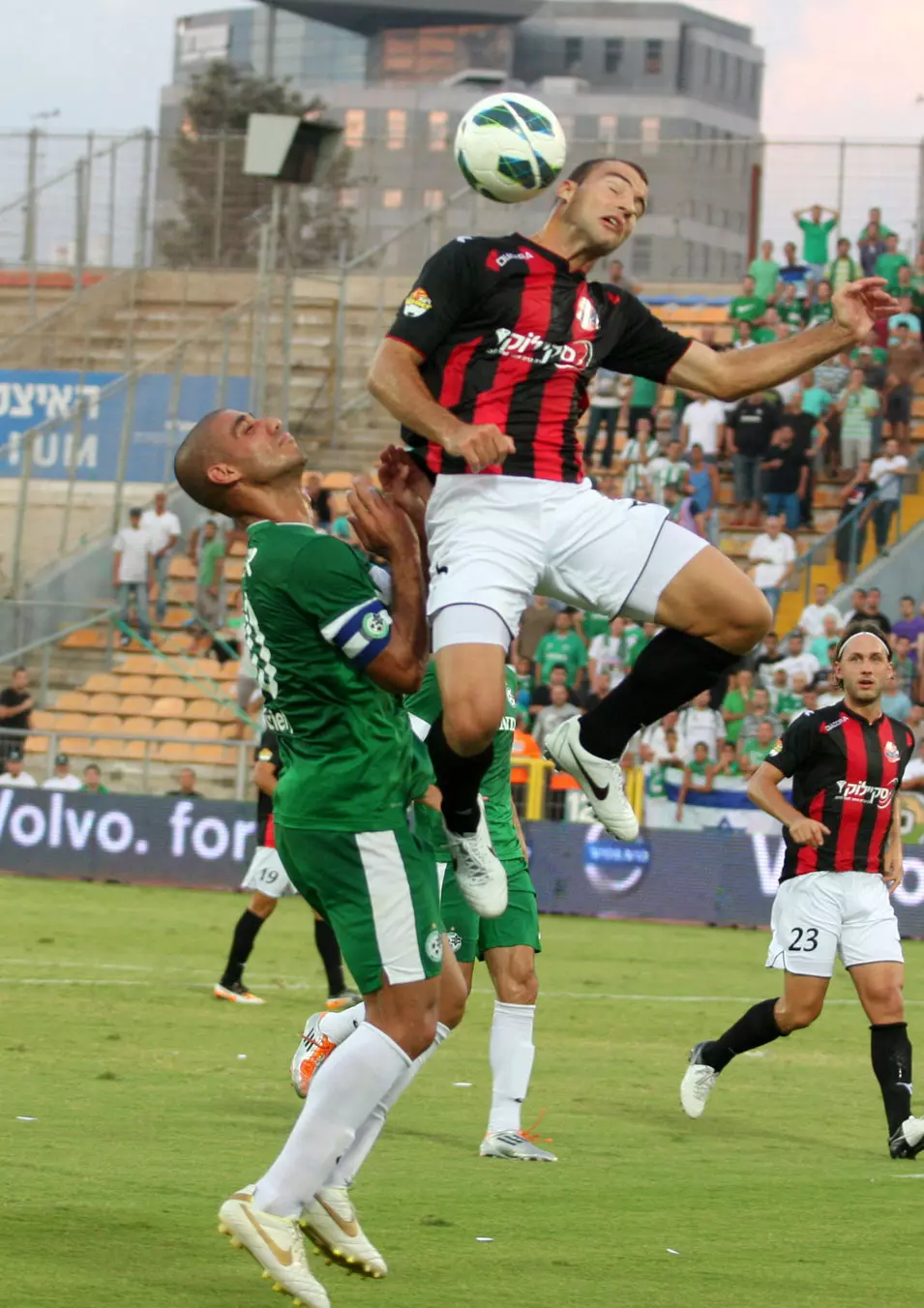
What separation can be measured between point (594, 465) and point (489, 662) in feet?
62.1

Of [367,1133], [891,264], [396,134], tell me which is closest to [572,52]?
[396,134]

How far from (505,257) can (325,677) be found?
4.69ft

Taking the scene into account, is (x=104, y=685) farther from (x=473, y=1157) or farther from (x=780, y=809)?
(x=473, y=1157)

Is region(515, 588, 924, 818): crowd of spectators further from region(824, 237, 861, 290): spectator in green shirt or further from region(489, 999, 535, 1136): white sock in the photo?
region(489, 999, 535, 1136): white sock

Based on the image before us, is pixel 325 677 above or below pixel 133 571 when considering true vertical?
above

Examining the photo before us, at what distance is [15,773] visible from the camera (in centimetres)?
2133

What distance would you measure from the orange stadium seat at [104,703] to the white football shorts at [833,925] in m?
16.1

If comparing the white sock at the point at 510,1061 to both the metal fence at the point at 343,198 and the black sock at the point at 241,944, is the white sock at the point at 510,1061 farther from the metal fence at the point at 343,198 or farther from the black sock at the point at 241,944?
the metal fence at the point at 343,198

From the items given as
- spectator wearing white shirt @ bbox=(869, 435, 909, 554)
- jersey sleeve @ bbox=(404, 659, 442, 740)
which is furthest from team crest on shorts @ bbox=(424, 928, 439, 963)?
spectator wearing white shirt @ bbox=(869, 435, 909, 554)

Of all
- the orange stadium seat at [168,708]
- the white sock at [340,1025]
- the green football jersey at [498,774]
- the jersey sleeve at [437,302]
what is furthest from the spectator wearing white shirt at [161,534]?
the jersey sleeve at [437,302]

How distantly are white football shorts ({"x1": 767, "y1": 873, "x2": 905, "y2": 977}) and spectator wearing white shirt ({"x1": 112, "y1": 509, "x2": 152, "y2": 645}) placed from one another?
16506mm

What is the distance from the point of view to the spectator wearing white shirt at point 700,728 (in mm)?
19828

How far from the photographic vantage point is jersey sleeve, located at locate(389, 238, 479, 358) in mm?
6039

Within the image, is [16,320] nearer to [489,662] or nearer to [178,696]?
[178,696]
